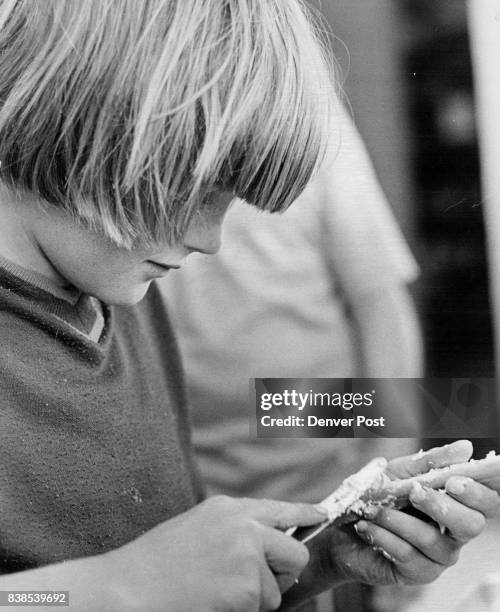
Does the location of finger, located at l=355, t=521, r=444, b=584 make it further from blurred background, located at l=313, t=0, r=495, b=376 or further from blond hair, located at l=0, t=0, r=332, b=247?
blond hair, located at l=0, t=0, r=332, b=247

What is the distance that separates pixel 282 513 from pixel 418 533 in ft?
0.34

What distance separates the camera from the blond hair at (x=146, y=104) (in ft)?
1.55

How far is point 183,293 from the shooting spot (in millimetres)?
779

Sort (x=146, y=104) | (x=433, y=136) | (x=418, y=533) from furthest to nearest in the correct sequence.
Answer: (x=433, y=136)
(x=418, y=533)
(x=146, y=104)

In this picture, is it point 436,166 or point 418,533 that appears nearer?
point 418,533

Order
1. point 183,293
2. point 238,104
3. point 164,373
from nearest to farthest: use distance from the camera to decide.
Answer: point 238,104, point 164,373, point 183,293

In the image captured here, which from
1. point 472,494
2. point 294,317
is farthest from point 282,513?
point 294,317

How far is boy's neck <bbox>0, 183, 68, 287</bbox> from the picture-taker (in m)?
0.52

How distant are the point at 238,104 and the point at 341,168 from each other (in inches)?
9.5

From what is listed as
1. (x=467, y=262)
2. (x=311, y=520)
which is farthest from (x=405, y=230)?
(x=311, y=520)

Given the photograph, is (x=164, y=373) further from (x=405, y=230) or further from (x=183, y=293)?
(x=405, y=230)

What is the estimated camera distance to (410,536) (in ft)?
1.91

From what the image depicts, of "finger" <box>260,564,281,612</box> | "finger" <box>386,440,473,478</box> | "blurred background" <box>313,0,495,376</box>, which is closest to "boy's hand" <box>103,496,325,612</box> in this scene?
"finger" <box>260,564,281,612</box>

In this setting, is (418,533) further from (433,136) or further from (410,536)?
(433,136)
